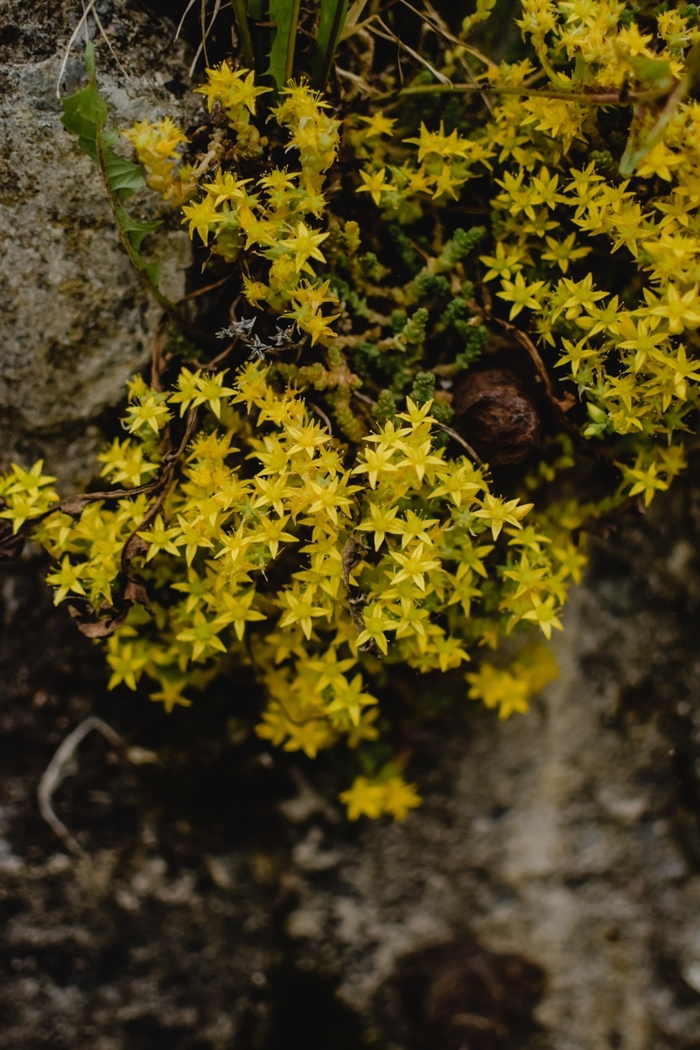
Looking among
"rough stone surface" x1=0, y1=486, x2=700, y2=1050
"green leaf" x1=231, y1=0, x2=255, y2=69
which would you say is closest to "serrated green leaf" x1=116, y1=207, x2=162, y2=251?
"green leaf" x1=231, y1=0, x2=255, y2=69

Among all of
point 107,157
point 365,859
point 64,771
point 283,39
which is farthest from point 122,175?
point 365,859

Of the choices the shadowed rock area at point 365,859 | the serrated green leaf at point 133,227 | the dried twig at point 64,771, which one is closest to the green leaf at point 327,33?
the serrated green leaf at point 133,227

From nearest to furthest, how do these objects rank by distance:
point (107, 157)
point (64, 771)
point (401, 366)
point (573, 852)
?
1. point (107, 157)
2. point (401, 366)
3. point (64, 771)
4. point (573, 852)

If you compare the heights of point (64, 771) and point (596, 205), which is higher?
point (596, 205)

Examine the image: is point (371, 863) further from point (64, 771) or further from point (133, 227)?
point (133, 227)

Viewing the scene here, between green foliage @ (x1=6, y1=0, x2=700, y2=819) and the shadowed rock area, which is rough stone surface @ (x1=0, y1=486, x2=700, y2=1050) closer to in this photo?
the shadowed rock area

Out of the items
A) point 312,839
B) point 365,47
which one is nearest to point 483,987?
point 312,839
